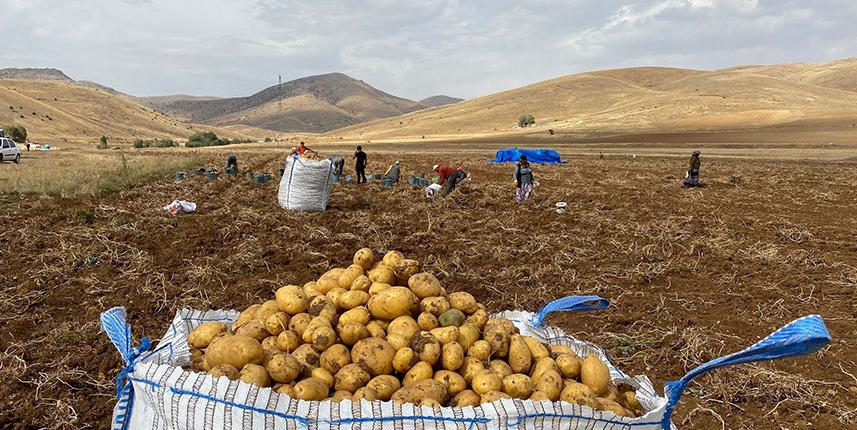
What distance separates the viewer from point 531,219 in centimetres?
1023

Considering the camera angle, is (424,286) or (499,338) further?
(424,286)

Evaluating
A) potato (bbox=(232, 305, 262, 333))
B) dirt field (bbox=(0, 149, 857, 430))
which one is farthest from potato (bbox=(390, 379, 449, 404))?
dirt field (bbox=(0, 149, 857, 430))

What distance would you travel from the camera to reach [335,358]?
2.75 metres

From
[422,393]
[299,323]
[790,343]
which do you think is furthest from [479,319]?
[790,343]

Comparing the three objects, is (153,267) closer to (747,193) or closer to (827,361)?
(827,361)

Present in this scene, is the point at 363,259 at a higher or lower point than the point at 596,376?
higher

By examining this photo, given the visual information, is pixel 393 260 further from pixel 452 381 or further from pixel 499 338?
pixel 452 381

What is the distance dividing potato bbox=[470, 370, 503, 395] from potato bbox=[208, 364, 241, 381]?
1221 millimetres

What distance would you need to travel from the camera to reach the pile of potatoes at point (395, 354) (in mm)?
2512

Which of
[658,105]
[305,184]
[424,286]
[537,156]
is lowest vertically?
[424,286]

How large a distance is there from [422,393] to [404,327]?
600mm

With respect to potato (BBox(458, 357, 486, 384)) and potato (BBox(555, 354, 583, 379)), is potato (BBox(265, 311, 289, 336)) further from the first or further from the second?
potato (BBox(555, 354, 583, 379))

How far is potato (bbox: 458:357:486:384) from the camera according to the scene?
8.94 ft

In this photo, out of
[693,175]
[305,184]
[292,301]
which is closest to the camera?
[292,301]
